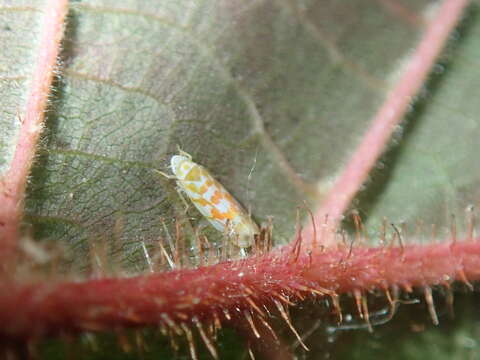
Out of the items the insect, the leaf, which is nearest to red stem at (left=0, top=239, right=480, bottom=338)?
the insect

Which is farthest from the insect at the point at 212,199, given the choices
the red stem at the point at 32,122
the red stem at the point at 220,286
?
the red stem at the point at 32,122

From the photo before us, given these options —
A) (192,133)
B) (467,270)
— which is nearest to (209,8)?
(192,133)

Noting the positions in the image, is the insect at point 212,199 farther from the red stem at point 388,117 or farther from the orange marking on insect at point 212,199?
the red stem at point 388,117

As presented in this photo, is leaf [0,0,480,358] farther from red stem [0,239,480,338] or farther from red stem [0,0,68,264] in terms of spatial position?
red stem [0,239,480,338]

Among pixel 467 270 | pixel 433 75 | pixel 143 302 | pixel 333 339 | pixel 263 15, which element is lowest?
pixel 333 339

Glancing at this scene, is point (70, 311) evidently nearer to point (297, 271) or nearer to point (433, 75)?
point (297, 271)

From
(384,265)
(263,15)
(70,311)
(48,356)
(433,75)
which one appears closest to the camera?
(70,311)
